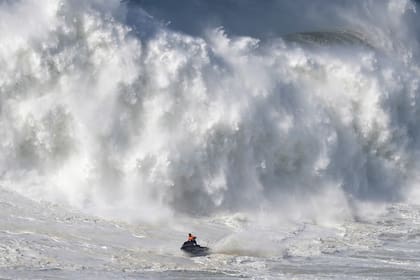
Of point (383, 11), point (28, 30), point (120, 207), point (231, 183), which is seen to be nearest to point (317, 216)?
point (231, 183)

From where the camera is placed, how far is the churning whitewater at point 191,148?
17500 millimetres

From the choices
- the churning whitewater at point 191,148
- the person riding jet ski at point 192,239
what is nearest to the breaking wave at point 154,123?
the churning whitewater at point 191,148

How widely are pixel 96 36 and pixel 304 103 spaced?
20.2 feet

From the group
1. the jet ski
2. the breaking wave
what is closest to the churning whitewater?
the breaking wave

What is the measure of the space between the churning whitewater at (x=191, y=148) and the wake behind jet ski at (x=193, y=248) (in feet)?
0.71

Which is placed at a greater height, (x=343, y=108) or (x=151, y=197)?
(x=343, y=108)

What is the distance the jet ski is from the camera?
16.8m

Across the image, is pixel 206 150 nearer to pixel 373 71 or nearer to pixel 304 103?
pixel 304 103

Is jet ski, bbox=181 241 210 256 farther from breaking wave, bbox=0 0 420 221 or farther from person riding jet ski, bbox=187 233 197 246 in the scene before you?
breaking wave, bbox=0 0 420 221

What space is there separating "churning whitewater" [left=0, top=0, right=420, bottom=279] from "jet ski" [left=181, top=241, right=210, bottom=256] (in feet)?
0.67

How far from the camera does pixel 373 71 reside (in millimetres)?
25672

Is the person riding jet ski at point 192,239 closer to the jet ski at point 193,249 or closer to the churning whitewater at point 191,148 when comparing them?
the jet ski at point 193,249

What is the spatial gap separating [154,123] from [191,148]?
1.12 meters

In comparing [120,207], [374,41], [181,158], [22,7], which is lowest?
[120,207]
